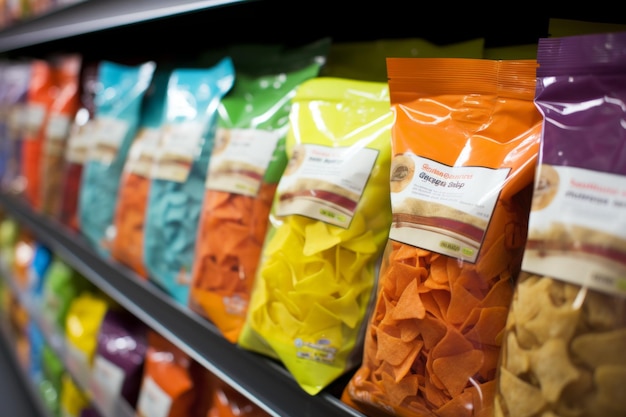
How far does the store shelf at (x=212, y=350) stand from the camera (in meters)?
0.69

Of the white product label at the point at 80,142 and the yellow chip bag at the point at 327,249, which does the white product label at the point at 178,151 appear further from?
the white product label at the point at 80,142

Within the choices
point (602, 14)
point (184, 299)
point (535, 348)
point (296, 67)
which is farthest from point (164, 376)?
point (602, 14)

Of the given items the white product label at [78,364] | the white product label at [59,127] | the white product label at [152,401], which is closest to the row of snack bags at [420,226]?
the white product label at [152,401]

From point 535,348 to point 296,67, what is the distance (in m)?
0.70

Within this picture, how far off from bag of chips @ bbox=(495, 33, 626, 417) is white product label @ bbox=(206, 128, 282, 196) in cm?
49

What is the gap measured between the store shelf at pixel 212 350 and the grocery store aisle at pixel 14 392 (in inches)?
46.9

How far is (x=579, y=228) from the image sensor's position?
45 cm

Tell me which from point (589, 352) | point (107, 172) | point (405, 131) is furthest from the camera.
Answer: point (107, 172)

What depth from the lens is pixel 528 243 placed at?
487 mm

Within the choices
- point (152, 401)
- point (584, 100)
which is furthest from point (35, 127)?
point (584, 100)

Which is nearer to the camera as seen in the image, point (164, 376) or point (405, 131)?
point (405, 131)

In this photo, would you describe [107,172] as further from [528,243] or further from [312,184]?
[528,243]

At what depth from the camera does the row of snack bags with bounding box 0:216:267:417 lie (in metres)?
1.05

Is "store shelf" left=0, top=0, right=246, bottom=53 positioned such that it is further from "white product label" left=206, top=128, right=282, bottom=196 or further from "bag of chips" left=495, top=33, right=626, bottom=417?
"bag of chips" left=495, top=33, right=626, bottom=417
